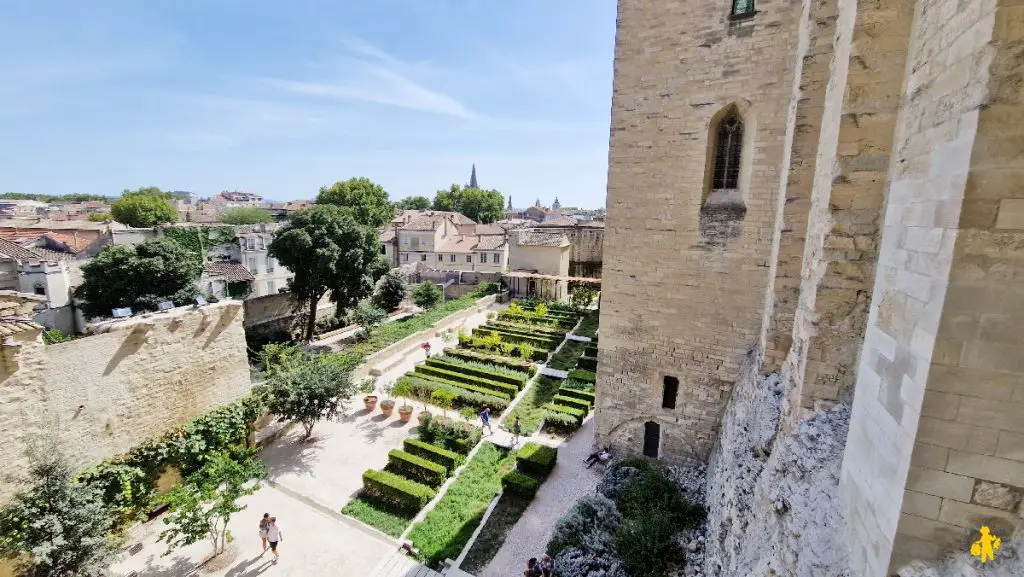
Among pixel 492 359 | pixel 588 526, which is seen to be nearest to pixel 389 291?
pixel 492 359

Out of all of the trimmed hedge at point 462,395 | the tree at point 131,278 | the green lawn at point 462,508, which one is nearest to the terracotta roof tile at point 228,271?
the tree at point 131,278

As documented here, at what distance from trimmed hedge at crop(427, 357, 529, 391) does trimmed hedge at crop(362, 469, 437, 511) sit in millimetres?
6390

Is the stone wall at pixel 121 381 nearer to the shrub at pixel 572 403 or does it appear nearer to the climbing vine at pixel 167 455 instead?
the climbing vine at pixel 167 455

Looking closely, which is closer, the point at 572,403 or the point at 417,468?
the point at 417,468

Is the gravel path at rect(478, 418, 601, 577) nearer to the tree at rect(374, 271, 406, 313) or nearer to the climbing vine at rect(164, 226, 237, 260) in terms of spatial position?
the tree at rect(374, 271, 406, 313)

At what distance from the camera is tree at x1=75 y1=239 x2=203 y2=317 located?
18.8m

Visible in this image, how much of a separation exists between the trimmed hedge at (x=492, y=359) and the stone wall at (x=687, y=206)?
8632 mm

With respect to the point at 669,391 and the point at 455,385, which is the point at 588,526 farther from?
the point at 455,385

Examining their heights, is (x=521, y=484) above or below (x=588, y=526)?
below

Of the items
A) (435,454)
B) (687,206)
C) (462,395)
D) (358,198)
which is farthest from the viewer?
(358,198)

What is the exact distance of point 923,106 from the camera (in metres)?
2.95

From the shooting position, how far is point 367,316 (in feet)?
77.2

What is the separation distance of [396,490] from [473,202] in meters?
57.7

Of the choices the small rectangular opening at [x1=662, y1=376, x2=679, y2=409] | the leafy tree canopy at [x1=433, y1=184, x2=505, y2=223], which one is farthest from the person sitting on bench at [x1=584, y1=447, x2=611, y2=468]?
the leafy tree canopy at [x1=433, y1=184, x2=505, y2=223]
